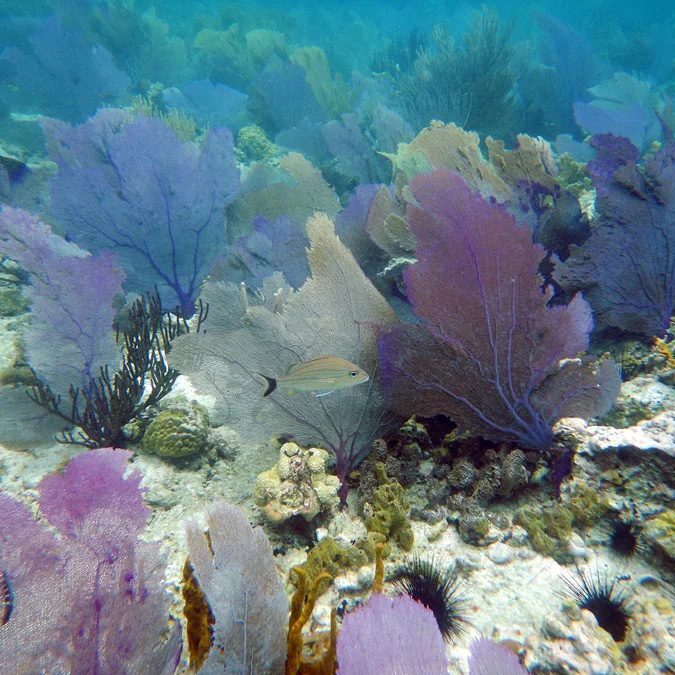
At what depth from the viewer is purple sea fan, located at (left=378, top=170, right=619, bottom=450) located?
2.40m

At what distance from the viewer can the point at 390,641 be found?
1.30m

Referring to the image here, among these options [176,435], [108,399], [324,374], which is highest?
[324,374]

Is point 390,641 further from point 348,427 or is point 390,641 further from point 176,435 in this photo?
point 176,435

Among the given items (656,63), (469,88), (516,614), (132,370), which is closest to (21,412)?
(132,370)

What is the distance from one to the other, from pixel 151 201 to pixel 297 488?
3947mm

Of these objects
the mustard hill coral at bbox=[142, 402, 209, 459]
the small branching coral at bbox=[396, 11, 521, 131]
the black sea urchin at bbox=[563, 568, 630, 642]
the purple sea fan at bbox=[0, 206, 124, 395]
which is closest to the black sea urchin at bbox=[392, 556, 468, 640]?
the black sea urchin at bbox=[563, 568, 630, 642]

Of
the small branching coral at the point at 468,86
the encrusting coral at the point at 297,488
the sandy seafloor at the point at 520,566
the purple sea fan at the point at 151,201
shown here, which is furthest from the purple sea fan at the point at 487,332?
the small branching coral at the point at 468,86

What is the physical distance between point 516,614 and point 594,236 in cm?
291

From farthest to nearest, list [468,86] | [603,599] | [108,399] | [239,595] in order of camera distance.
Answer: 1. [468,86]
2. [108,399]
3. [603,599]
4. [239,595]

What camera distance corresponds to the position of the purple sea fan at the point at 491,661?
130 centimetres

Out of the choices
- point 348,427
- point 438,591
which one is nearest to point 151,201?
point 348,427

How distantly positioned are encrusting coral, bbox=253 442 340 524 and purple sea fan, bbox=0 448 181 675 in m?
0.77

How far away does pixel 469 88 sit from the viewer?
10438 mm

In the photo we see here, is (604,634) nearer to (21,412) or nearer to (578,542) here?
(578,542)
